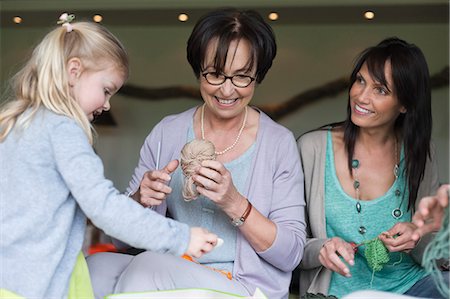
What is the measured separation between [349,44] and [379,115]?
3468 mm

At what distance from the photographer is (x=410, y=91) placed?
6.81ft

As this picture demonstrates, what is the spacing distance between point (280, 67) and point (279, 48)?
160 mm

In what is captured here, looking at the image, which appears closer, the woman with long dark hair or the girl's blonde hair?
the girl's blonde hair

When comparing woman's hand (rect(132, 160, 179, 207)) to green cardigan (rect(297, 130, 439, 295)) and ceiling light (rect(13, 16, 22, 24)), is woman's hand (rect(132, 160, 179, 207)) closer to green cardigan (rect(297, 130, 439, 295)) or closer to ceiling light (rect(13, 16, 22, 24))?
green cardigan (rect(297, 130, 439, 295))

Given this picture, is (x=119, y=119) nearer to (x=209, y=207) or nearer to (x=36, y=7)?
(x=36, y=7)

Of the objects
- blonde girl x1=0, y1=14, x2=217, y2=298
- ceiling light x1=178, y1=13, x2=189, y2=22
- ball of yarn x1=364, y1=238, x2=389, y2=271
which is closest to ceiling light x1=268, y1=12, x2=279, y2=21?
ceiling light x1=178, y1=13, x2=189, y2=22

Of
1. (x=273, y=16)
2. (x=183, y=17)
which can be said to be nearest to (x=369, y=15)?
(x=273, y=16)

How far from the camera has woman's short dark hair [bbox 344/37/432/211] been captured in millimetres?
2072

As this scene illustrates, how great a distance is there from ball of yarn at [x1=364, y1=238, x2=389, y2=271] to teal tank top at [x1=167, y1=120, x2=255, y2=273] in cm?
40

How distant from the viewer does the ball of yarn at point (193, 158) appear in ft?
5.84

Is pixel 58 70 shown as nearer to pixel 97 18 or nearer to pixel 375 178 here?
pixel 375 178

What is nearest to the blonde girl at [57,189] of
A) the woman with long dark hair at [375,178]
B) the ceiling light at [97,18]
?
the woman with long dark hair at [375,178]

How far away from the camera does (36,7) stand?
4965 mm

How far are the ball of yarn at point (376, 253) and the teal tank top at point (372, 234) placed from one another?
10cm
